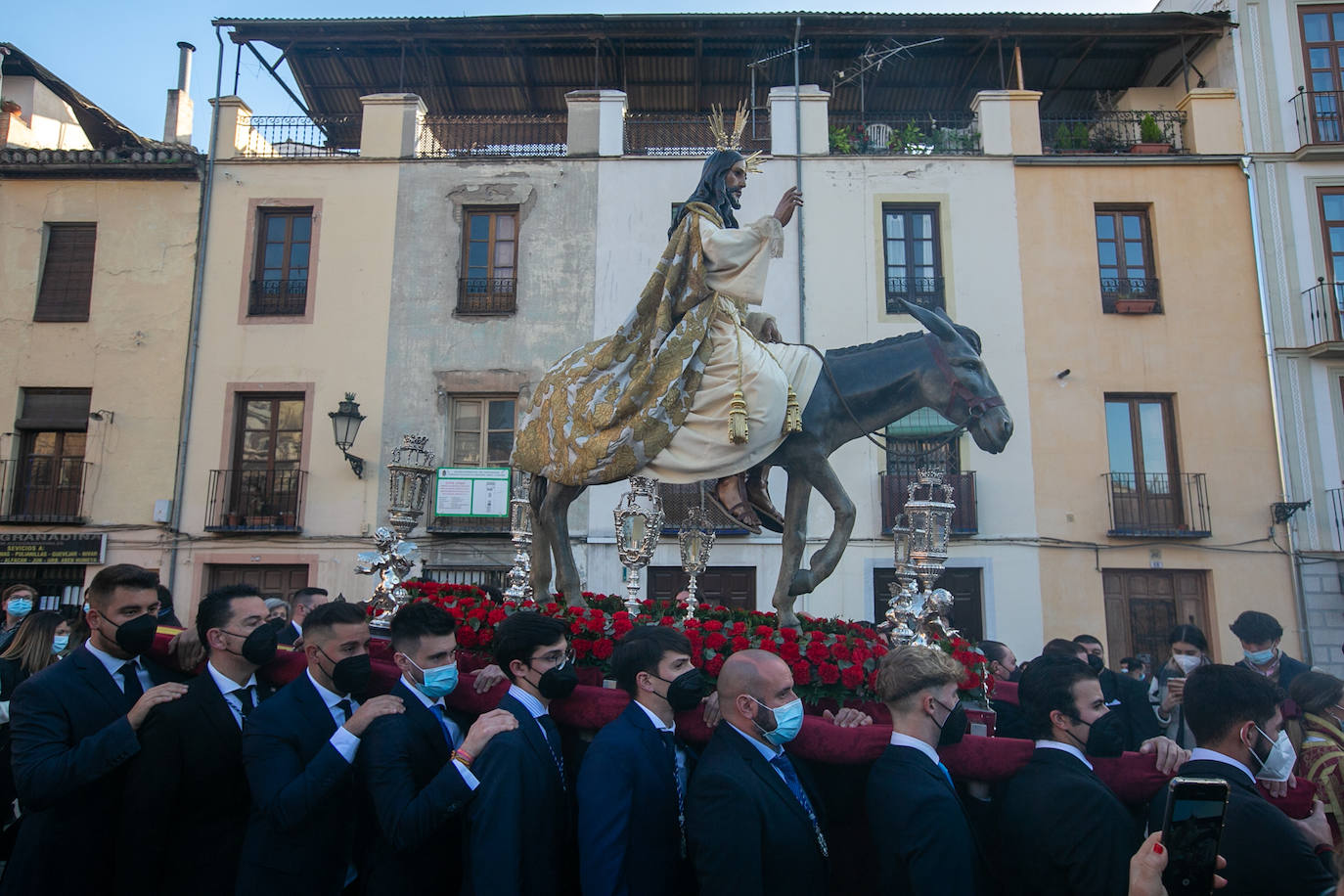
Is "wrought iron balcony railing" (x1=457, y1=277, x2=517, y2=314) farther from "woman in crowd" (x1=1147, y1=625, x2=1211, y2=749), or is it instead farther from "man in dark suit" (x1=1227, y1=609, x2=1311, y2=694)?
"man in dark suit" (x1=1227, y1=609, x2=1311, y2=694)

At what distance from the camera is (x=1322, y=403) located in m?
15.4

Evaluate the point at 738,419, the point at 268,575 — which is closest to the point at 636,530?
the point at 738,419

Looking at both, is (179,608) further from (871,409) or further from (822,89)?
(822,89)

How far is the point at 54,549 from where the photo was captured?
15445 millimetres

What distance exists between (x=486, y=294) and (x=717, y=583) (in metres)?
6.38

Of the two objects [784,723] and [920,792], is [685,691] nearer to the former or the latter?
[784,723]

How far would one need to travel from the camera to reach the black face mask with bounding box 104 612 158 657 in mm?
3729

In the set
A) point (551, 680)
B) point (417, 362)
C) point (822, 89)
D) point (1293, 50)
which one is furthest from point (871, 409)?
point (1293, 50)

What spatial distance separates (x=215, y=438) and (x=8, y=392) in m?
3.74

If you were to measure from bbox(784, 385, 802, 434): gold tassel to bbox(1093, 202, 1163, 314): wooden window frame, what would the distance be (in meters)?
12.3

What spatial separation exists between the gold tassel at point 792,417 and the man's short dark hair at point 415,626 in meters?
2.60

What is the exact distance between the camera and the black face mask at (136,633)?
147 inches

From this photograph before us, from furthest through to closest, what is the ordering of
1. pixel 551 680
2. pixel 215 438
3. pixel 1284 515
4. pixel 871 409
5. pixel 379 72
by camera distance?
pixel 379 72 < pixel 215 438 < pixel 1284 515 < pixel 871 409 < pixel 551 680

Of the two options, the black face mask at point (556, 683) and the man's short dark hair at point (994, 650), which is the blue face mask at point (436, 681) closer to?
the black face mask at point (556, 683)
